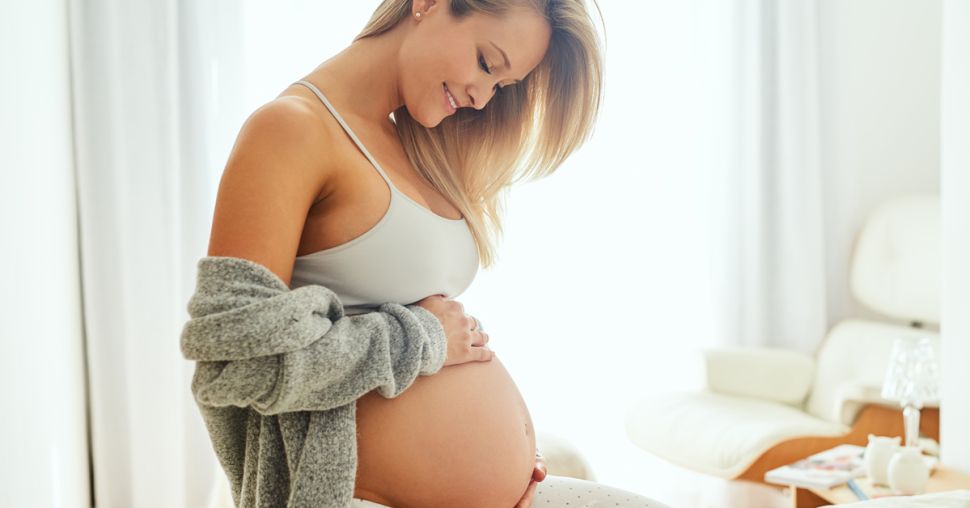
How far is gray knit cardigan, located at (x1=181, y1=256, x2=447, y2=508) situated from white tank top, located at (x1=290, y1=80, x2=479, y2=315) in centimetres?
3

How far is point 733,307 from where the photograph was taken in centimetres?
348

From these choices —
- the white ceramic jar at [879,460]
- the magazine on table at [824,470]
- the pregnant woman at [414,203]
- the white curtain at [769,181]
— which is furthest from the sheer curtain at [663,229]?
the pregnant woman at [414,203]

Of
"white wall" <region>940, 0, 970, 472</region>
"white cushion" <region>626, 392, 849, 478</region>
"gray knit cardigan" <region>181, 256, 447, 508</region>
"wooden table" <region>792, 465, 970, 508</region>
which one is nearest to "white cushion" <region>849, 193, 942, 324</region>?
"white cushion" <region>626, 392, 849, 478</region>

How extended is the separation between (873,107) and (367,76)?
3030mm

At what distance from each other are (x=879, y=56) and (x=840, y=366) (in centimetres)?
130

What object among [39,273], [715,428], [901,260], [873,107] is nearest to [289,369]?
[39,273]

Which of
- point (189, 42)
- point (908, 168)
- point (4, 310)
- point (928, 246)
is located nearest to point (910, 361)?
point (928, 246)

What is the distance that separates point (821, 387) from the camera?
3209 mm

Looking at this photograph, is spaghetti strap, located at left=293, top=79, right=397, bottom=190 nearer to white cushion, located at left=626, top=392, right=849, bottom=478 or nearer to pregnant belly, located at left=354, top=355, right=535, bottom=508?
pregnant belly, located at left=354, top=355, right=535, bottom=508

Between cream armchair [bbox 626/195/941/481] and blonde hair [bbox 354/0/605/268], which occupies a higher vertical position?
blonde hair [bbox 354/0/605/268]

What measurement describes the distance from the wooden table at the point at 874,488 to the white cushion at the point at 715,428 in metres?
0.24

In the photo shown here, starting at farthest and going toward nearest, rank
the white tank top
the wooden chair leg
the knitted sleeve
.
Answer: the wooden chair leg
the white tank top
the knitted sleeve

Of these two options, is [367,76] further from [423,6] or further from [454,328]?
[454,328]

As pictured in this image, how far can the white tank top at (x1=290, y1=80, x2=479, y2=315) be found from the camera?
3.29 ft
